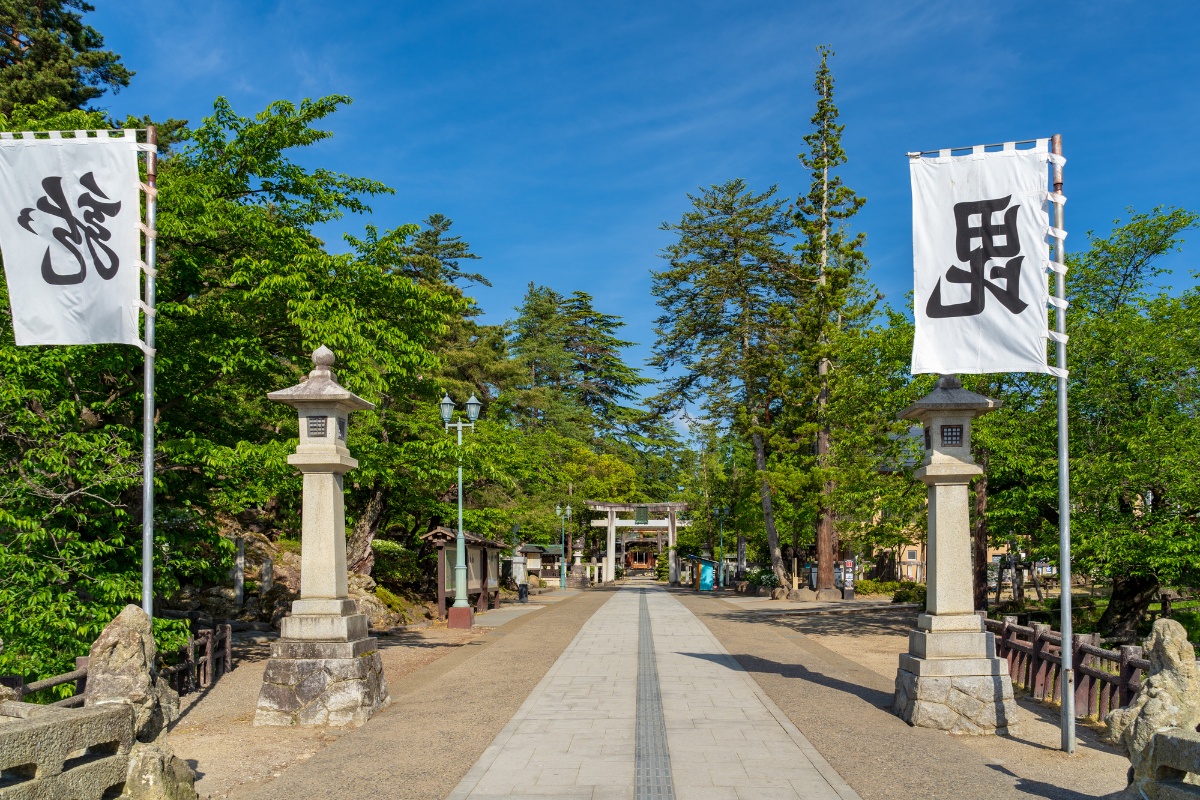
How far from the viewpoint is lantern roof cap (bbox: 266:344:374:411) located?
9.38 m

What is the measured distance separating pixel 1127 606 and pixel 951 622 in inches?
458

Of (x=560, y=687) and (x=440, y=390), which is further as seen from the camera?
(x=440, y=390)

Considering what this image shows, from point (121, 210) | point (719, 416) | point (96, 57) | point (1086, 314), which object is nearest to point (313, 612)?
point (121, 210)

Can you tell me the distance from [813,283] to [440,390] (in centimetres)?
2039

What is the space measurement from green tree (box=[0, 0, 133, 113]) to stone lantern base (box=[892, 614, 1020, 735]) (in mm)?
22703

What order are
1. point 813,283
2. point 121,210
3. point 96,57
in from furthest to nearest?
1. point 813,283
2. point 96,57
3. point 121,210

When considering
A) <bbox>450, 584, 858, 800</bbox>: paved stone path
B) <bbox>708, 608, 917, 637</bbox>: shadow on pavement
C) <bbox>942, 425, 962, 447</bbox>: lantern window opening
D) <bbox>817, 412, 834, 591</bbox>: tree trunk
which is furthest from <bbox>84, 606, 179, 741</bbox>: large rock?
<bbox>817, 412, 834, 591</bbox>: tree trunk

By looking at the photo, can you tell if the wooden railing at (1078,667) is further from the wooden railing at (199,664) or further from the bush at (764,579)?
the bush at (764,579)

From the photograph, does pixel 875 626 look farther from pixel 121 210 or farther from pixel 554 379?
pixel 554 379

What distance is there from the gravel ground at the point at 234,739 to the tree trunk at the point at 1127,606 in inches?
577

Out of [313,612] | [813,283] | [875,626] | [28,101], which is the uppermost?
[28,101]

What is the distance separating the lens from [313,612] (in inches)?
364

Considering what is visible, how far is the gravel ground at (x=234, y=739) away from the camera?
694 cm

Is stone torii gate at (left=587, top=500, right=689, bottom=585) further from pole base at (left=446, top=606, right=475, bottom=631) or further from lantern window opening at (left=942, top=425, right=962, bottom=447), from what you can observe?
lantern window opening at (left=942, top=425, right=962, bottom=447)
